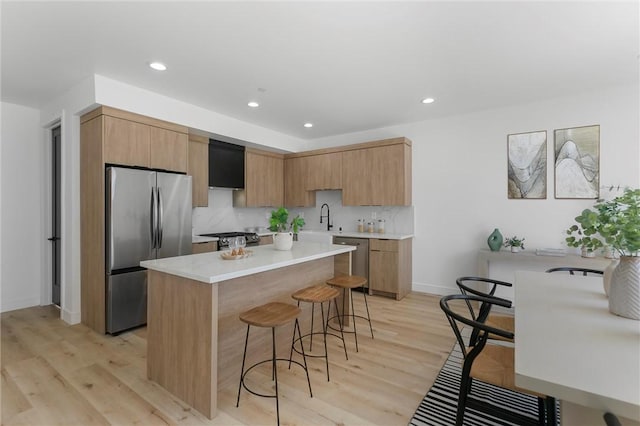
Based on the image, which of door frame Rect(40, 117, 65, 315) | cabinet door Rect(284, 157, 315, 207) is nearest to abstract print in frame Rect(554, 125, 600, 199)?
cabinet door Rect(284, 157, 315, 207)

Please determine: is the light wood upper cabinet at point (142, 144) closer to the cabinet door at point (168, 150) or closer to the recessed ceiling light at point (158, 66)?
the cabinet door at point (168, 150)

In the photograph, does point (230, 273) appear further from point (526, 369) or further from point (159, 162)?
point (159, 162)

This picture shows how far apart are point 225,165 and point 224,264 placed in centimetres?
298

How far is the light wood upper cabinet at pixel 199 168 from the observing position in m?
4.29

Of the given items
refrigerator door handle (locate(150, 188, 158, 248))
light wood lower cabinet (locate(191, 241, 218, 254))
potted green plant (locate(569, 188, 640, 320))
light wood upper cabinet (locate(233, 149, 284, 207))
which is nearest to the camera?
potted green plant (locate(569, 188, 640, 320))

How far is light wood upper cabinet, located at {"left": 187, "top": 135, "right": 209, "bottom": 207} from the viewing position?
4285 mm

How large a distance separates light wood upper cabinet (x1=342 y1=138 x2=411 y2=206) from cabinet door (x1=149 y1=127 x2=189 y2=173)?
2.53 m

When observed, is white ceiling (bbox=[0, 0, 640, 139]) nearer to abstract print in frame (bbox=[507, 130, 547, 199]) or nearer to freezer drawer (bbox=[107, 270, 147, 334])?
abstract print in frame (bbox=[507, 130, 547, 199])

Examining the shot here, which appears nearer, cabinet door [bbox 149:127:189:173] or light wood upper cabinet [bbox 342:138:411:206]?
cabinet door [bbox 149:127:189:173]

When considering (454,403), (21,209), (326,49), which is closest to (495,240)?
(454,403)

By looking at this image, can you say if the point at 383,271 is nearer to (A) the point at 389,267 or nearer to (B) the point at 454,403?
(A) the point at 389,267

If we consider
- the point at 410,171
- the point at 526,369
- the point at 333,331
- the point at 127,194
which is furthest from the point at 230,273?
the point at 410,171

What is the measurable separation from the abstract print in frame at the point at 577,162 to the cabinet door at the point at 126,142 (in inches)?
197

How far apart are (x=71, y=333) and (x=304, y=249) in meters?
2.64
